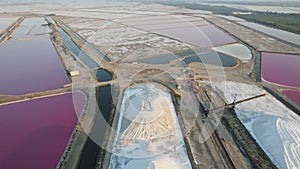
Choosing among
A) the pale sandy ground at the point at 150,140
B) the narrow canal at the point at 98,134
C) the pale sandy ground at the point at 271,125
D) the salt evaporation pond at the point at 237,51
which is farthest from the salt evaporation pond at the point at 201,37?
the pale sandy ground at the point at 150,140

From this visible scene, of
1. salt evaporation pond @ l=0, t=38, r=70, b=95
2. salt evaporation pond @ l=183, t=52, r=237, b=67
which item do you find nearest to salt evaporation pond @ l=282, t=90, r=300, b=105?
salt evaporation pond @ l=183, t=52, r=237, b=67

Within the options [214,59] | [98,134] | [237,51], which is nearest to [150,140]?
[98,134]

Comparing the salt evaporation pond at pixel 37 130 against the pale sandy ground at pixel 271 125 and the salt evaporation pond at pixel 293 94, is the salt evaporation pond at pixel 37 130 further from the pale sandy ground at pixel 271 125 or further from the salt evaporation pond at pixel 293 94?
the salt evaporation pond at pixel 293 94

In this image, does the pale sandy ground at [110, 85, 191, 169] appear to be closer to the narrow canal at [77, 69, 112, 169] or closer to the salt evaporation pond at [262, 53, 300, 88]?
the narrow canal at [77, 69, 112, 169]

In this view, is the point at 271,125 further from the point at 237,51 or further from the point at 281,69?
the point at 237,51

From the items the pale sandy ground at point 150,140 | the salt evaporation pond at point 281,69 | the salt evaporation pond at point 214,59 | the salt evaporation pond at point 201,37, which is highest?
the salt evaporation pond at point 201,37
